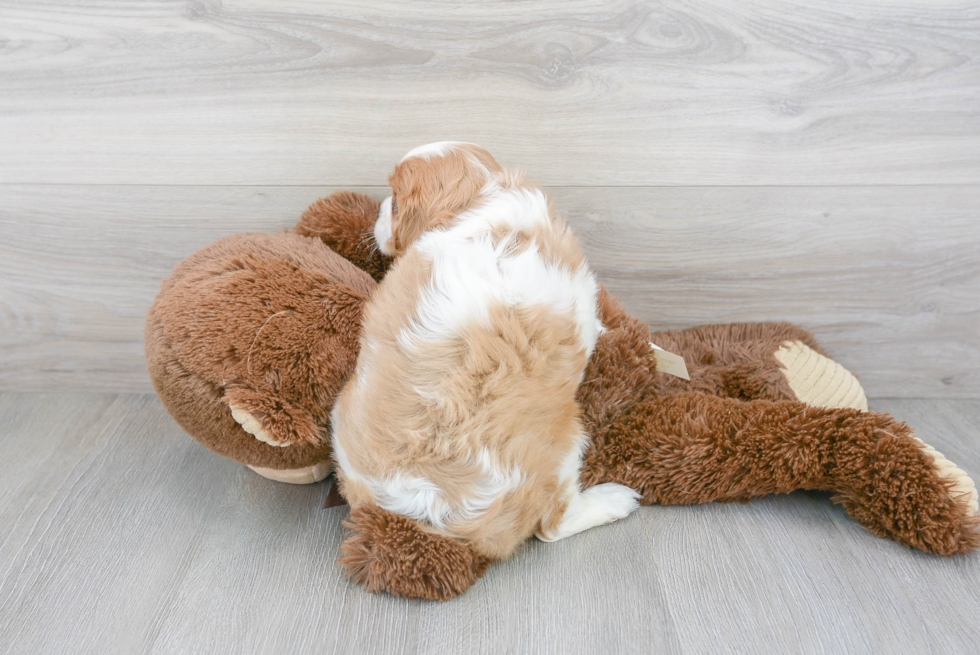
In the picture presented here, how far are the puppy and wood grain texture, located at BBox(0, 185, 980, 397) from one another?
309mm

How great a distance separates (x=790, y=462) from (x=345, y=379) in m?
0.61

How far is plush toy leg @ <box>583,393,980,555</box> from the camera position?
32.7 inches

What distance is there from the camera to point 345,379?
0.86m

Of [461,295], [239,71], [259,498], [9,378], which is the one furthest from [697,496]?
[9,378]

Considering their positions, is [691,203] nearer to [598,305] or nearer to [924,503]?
[598,305]

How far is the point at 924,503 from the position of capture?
829 mm

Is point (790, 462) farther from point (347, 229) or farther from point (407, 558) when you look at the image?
point (347, 229)

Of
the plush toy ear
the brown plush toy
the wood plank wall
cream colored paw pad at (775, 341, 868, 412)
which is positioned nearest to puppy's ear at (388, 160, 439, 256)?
the brown plush toy

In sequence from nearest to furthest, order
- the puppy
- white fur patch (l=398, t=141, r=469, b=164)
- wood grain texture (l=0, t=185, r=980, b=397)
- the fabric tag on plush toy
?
the puppy → white fur patch (l=398, t=141, r=469, b=164) → the fabric tag on plush toy → wood grain texture (l=0, t=185, r=980, b=397)

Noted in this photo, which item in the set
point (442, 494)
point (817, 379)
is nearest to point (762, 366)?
point (817, 379)

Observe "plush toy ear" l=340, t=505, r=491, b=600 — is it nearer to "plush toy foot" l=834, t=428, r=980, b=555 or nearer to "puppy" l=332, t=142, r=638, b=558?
"puppy" l=332, t=142, r=638, b=558

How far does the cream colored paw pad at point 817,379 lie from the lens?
40.9 inches

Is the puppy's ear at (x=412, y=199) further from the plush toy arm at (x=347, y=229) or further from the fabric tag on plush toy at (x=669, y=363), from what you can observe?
the fabric tag on plush toy at (x=669, y=363)

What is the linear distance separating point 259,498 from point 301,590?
0.22m
